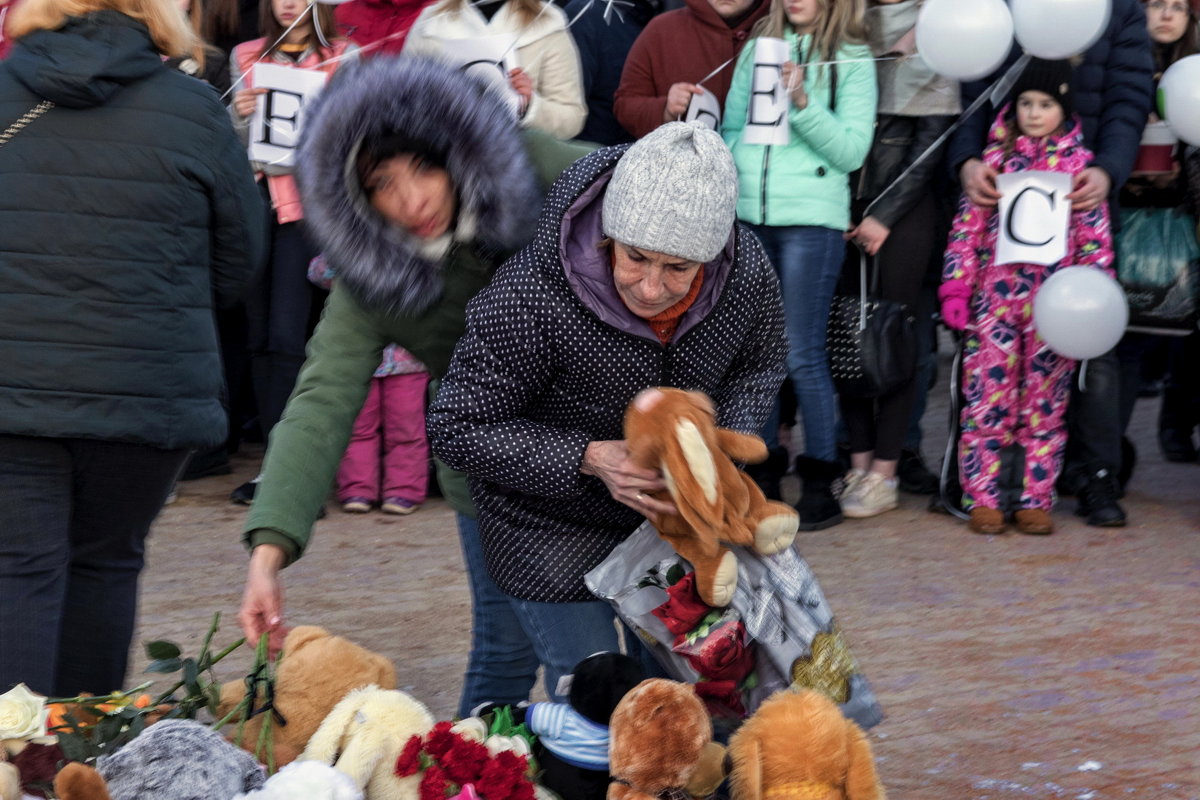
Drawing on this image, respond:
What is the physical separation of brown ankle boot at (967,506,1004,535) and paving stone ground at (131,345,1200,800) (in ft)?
0.15

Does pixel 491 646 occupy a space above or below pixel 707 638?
below

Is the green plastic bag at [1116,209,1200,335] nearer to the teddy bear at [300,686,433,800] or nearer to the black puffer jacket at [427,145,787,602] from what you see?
the black puffer jacket at [427,145,787,602]

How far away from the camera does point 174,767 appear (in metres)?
2.37

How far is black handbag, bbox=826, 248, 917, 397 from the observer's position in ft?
20.1

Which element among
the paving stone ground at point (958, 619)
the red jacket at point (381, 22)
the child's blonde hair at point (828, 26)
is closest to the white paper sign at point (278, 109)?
the red jacket at point (381, 22)

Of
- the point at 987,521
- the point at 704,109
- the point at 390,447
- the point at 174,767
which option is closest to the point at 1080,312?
the point at 987,521

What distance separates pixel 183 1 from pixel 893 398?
Answer: 3.29m

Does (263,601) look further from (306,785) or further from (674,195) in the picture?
(674,195)

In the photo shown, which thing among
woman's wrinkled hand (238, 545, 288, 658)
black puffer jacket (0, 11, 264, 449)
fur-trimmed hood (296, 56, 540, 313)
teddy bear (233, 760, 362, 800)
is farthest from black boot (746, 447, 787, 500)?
teddy bear (233, 760, 362, 800)

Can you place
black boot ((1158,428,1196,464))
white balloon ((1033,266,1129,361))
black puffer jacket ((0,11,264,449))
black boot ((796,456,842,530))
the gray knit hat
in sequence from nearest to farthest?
the gray knit hat, black puffer jacket ((0,11,264,449)), white balloon ((1033,266,1129,361)), black boot ((796,456,842,530)), black boot ((1158,428,1196,464))

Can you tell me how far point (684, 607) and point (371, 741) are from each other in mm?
605

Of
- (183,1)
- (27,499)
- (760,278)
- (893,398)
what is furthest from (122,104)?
(893,398)

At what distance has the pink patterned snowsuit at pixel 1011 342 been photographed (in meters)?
5.89

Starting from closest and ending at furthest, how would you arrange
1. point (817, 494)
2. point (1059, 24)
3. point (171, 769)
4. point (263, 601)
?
point (171, 769) < point (263, 601) < point (1059, 24) < point (817, 494)
